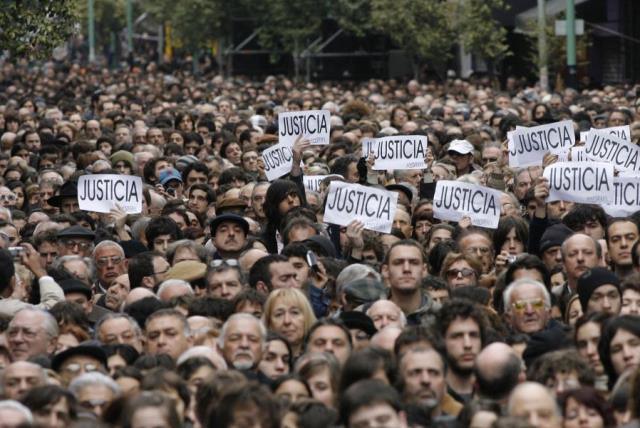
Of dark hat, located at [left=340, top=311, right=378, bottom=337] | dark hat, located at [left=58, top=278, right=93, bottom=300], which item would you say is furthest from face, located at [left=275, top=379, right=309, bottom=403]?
dark hat, located at [left=58, top=278, right=93, bottom=300]

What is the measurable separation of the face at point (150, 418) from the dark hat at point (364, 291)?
3.63 meters

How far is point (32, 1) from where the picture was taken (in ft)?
87.9

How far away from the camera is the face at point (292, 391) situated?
997 cm

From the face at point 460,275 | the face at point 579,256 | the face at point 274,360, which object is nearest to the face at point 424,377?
the face at point 274,360

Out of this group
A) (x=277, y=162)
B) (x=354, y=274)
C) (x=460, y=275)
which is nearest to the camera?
(x=354, y=274)

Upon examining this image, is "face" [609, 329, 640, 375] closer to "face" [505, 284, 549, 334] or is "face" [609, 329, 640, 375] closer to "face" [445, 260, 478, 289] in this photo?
"face" [505, 284, 549, 334]

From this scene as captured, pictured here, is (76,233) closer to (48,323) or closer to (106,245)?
(106,245)

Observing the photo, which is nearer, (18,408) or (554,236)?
(18,408)

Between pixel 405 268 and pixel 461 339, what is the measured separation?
5.90ft

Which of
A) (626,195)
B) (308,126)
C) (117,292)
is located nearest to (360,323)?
(117,292)

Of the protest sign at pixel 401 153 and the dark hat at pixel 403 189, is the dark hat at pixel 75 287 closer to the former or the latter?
the dark hat at pixel 403 189

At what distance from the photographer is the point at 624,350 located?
415 inches

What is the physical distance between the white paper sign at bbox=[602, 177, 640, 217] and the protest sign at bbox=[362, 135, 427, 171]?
394cm

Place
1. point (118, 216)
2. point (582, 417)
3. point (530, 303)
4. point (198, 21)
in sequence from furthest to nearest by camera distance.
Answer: point (198, 21), point (118, 216), point (530, 303), point (582, 417)
